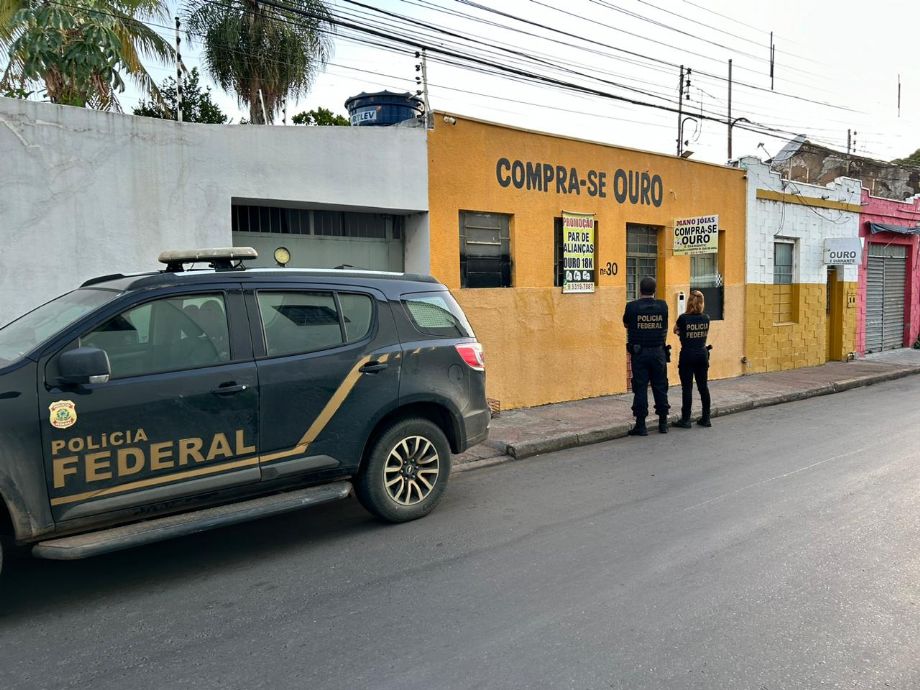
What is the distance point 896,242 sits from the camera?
18.9 m

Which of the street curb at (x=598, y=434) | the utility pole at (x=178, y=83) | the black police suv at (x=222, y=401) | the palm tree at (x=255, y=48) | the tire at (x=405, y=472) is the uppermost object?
the palm tree at (x=255, y=48)

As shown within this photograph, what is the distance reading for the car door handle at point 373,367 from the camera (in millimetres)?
5023

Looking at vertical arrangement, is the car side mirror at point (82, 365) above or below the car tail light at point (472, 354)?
above

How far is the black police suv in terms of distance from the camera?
3.80 meters

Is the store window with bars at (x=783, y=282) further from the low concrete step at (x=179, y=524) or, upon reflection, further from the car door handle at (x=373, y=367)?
the low concrete step at (x=179, y=524)

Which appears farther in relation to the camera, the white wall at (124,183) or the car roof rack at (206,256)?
the white wall at (124,183)

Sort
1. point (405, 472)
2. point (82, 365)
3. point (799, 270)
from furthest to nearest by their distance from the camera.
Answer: point (799, 270) < point (405, 472) < point (82, 365)

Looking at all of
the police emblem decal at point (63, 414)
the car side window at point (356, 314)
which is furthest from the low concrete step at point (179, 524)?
the car side window at point (356, 314)

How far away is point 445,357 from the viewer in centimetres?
553

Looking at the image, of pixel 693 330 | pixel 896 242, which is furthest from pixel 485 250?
pixel 896 242

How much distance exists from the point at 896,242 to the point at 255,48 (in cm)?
1893

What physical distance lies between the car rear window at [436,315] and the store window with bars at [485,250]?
12.9 ft

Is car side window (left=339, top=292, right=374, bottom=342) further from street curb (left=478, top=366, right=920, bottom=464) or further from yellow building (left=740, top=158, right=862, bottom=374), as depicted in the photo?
yellow building (left=740, top=158, right=862, bottom=374)

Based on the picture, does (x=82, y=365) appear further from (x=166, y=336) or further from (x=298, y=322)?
(x=298, y=322)
